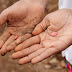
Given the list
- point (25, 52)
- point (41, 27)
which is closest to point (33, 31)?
point (41, 27)

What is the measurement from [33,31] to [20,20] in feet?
0.58

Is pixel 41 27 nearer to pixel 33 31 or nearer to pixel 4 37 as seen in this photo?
pixel 33 31

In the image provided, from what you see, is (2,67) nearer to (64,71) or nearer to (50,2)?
(64,71)

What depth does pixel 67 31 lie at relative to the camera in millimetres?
1177

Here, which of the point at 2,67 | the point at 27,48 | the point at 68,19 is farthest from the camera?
the point at 2,67

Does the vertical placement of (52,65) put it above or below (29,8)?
below

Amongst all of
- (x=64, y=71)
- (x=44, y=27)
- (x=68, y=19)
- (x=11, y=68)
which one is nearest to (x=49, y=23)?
(x=44, y=27)

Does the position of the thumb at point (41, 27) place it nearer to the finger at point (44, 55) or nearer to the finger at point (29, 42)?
the finger at point (29, 42)

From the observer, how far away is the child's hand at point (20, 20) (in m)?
1.25

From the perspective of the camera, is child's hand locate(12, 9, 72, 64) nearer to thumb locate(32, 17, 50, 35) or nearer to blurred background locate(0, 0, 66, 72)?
thumb locate(32, 17, 50, 35)

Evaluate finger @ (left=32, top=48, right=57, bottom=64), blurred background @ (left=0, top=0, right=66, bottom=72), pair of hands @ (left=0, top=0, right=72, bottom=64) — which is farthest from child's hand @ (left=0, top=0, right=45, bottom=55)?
blurred background @ (left=0, top=0, right=66, bottom=72)

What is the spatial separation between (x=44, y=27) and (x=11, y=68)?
1121 mm

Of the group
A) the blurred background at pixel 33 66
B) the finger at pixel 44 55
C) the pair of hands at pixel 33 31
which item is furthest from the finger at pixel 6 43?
the blurred background at pixel 33 66

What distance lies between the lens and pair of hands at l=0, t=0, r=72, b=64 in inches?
43.3
